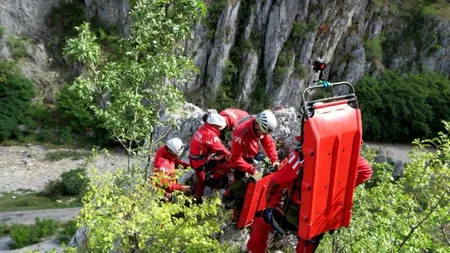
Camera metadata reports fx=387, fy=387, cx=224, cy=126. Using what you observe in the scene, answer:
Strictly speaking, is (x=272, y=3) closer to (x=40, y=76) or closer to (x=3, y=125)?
(x=40, y=76)

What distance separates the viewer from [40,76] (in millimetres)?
40281

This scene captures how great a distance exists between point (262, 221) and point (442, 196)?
2990 millimetres

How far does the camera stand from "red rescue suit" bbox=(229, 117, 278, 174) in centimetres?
802

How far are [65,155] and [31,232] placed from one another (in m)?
13.9

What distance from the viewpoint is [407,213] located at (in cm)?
667

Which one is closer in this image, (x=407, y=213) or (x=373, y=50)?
(x=407, y=213)

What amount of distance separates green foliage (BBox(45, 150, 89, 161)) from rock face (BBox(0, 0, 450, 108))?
315 inches

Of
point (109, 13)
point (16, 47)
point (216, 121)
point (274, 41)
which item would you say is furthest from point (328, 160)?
point (274, 41)

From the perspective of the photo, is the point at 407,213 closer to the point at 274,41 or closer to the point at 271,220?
the point at 271,220

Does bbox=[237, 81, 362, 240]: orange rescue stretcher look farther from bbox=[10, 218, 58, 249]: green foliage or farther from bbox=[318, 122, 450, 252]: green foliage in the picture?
bbox=[10, 218, 58, 249]: green foliage

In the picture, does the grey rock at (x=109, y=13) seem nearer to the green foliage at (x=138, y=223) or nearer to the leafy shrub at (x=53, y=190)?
the leafy shrub at (x=53, y=190)

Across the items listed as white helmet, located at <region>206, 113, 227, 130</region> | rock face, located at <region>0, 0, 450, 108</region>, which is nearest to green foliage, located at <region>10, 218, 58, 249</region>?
white helmet, located at <region>206, 113, 227, 130</region>

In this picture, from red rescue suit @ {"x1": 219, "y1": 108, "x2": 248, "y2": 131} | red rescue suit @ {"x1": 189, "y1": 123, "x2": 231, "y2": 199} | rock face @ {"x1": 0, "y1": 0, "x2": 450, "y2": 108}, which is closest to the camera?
red rescue suit @ {"x1": 189, "y1": 123, "x2": 231, "y2": 199}

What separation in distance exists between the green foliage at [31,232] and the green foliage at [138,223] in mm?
19117
